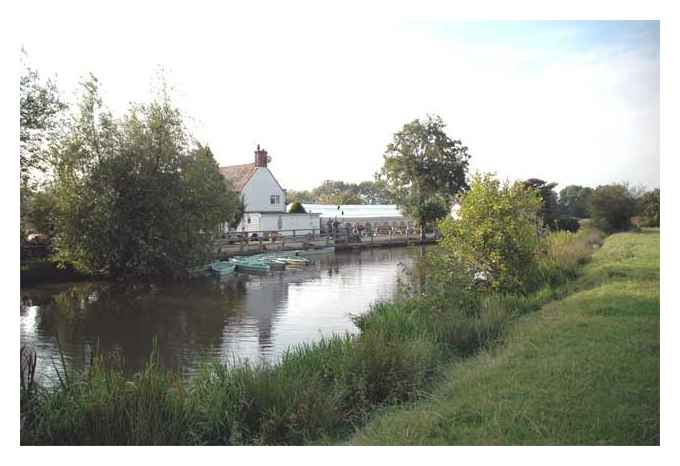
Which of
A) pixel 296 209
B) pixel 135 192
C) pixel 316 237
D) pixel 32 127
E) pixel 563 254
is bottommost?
pixel 563 254

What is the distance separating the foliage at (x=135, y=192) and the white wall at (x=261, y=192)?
11168mm

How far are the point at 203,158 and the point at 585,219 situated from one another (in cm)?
1093

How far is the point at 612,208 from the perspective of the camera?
384 inches

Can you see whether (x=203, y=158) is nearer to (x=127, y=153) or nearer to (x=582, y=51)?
(x=127, y=153)

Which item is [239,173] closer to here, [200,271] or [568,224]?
[200,271]

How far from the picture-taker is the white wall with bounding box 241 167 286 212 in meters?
27.0

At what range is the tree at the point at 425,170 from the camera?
66.9 ft

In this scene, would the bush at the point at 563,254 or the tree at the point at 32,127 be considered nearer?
the tree at the point at 32,127

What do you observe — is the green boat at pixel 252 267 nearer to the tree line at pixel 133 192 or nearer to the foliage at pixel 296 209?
the tree line at pixel 133 192

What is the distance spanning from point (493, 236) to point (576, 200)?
3965mm

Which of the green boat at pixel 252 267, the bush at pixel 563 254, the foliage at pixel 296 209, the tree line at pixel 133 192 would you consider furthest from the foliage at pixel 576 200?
the foliage at pixel 296 209

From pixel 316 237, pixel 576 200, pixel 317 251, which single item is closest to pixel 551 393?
pixel 576 200

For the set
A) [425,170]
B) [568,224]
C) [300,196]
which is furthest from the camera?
[300,196]
